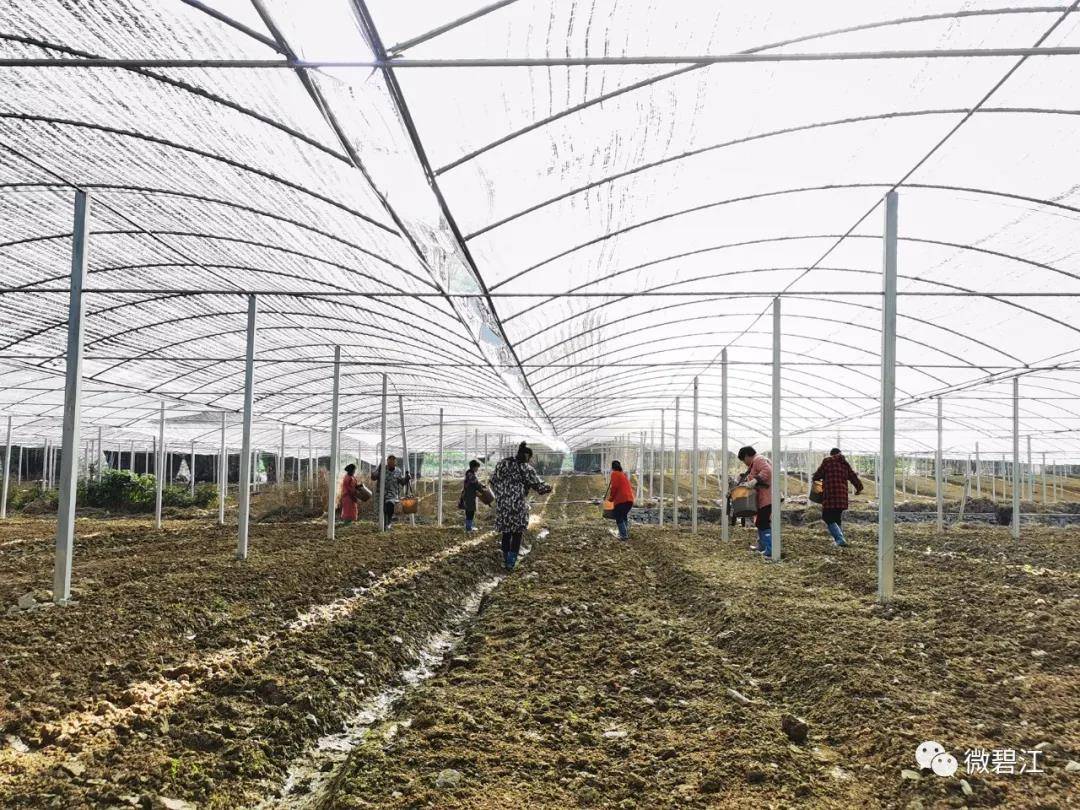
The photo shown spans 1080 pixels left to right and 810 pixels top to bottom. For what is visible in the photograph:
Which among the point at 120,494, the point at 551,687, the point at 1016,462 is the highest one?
the point at 1016,462

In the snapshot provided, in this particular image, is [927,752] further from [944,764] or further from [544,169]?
[544,169]

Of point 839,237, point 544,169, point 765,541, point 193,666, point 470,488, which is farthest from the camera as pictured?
point 470,488

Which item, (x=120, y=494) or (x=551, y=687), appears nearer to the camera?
(x=551, y=687)

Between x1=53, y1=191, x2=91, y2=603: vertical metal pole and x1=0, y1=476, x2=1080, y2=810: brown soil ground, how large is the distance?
43 cm

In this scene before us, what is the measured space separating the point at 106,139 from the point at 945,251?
27.4ft

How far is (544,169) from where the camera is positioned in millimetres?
6406

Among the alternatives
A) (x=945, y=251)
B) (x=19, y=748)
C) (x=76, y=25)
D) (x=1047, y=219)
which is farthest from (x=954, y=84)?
(x=19, y=748)

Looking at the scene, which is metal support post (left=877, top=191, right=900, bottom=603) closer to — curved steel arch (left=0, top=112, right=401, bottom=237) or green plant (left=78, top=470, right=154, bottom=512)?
curved steel arch (left=0, top=112, right=401, bottom=237)

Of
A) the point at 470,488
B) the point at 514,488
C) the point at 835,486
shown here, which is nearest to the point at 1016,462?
the point at 835,486

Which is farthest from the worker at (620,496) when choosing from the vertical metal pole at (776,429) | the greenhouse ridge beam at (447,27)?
the greenhouse ridge beam at (447,27)

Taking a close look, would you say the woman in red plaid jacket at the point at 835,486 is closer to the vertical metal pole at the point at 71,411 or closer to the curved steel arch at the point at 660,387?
the curved steel arch at the point at 660,387

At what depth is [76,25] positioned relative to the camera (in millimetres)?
4902

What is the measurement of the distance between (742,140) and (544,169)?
1.60 m

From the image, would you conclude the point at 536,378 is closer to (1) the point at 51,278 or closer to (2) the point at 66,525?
(1) the point at 51,278
